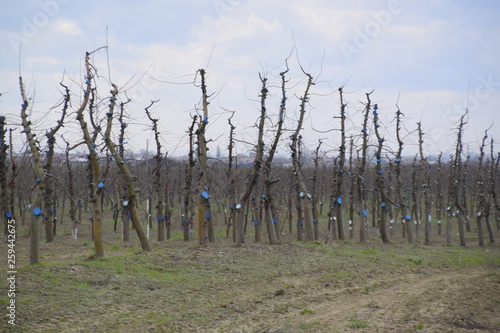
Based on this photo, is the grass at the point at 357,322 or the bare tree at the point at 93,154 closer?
the grass at the point at 357,322

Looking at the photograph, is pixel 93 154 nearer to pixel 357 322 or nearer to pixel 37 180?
pixel 37 180

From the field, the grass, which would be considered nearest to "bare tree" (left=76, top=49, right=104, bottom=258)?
the field

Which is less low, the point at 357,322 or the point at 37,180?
the point at 37,180

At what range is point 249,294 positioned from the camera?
30.0ft

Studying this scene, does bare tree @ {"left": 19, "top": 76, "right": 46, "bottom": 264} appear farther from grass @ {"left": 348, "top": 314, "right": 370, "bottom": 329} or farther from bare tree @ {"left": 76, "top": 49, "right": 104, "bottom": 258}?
grass @ {"left": 348, "top": 314, "right": 370, "bottom": 329}

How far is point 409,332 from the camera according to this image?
6789 mm

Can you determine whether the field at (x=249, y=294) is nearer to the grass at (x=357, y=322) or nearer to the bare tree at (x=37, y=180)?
the grass at (x=357, y=322)

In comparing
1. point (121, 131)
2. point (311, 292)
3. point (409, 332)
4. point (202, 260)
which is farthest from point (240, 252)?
point (121, 131)

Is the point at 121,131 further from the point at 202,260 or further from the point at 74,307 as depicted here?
the point at 74,307

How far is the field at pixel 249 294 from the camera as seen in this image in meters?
7.03

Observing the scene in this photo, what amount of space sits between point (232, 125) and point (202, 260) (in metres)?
8.95

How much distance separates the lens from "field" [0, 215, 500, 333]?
703 cm

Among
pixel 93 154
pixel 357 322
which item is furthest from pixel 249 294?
pixel 93 154

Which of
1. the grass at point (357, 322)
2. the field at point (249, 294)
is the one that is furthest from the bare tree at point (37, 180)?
the grass at point (357, 322)
